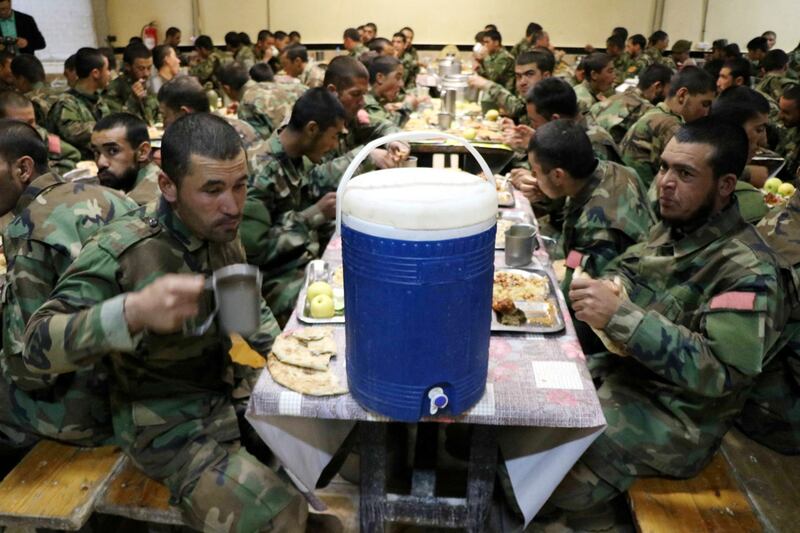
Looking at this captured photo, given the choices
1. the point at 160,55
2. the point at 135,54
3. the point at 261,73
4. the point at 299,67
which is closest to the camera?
the point at 135,54

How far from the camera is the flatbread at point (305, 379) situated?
1775mm

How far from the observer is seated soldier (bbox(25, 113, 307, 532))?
1.91 metres

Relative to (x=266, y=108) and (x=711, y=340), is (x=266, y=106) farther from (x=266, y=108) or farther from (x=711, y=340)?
(x=711, y=340)

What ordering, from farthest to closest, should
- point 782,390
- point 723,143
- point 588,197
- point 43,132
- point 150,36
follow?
1. point 150,36
2. point 43,132
3. point 588,197
4. point 782,390
5. point 723,143

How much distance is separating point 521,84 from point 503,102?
337 mm

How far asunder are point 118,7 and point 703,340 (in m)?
14.7

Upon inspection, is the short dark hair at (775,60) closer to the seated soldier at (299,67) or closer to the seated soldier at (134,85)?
A: the seated soldier at (299,67)

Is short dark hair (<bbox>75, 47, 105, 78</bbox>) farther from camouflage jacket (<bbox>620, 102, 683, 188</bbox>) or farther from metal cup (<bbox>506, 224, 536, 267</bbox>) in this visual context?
metal cup (<bbox>506, 224, 536, 267</bbox>)

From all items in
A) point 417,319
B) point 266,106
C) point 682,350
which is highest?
point 266,106

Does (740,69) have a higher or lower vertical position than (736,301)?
higher

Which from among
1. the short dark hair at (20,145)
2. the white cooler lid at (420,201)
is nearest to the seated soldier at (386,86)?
the short dark hair at (20,145)

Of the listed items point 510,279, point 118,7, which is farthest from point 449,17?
point 510,279

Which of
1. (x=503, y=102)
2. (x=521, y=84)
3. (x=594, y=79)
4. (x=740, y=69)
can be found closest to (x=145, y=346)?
(x=521, y=84)

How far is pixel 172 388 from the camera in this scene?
82.9 inches
